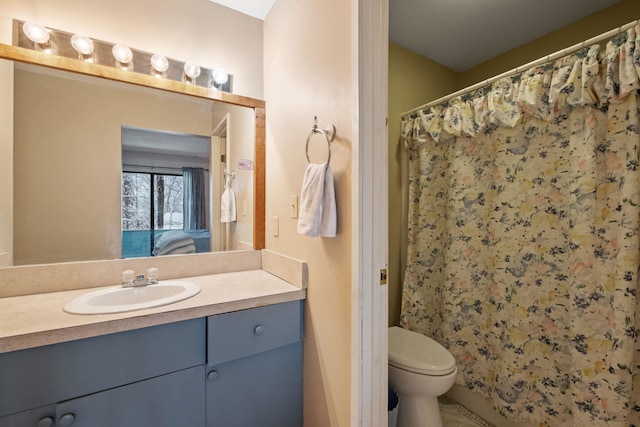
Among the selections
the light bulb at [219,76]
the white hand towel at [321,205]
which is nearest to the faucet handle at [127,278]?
the white hand towel at [321,205]

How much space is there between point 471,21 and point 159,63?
1.94m

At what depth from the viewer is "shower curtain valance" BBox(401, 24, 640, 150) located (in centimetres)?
114

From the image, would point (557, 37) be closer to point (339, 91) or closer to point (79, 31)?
point (339, 91)

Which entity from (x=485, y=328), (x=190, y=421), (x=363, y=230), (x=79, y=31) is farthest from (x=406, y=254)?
(x=79, y=31)

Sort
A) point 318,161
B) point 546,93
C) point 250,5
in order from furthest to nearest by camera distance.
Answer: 1. point 250,5
2. point 546,93
3. point 318,161

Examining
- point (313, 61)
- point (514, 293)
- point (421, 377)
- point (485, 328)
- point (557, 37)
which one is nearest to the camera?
point (313, 61)

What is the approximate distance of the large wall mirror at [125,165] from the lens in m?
1.22

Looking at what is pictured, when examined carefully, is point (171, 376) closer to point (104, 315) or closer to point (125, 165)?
point (104, 315)

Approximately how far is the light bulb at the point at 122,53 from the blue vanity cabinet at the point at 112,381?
131cm

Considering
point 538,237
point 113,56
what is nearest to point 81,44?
point 113,56

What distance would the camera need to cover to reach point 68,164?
1.28m

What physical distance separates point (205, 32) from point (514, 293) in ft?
7.82

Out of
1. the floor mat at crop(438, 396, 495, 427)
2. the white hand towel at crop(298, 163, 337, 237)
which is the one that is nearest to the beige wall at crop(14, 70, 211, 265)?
the white hand towel at crop(298, 163, 337, 237)

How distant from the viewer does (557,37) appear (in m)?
1.87
